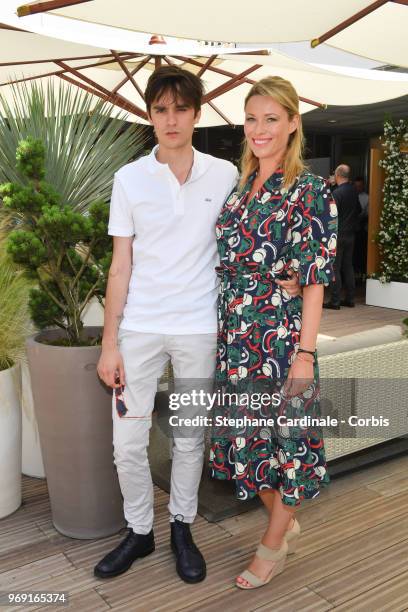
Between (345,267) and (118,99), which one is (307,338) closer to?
(118,99)

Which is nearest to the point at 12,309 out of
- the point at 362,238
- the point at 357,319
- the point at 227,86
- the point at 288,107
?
the point at 288,107

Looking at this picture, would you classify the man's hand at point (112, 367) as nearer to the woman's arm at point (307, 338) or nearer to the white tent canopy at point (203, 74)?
the woman's arm at point (307, 338)

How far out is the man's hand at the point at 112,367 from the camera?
205 centimetres

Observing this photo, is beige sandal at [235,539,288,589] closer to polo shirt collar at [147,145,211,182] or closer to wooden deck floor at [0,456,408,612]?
wooden deck floor at [0,456,408,612]

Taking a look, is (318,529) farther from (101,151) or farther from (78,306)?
(101,151)

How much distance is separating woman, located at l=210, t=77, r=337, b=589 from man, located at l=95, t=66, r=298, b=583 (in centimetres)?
7

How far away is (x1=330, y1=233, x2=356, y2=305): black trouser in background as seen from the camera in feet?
25.8

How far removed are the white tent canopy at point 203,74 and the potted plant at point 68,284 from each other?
3.54 ft

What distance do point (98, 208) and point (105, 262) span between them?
0.69 ft

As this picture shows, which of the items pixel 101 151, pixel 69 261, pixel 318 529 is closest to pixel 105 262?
pixel 69 261

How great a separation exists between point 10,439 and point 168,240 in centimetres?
124

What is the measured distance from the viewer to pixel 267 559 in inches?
83.4

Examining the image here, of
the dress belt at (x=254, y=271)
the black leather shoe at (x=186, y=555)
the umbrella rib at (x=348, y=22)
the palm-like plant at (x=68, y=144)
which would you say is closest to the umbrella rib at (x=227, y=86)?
the umbrella rib at (x=348, y=22)

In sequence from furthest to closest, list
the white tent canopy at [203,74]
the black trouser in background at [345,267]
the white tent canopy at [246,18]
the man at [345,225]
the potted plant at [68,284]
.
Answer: the black trouser in background at [345,267]
the man at [345,225]
the white tent canopy at [203,74]
the white tent canopy at [246,18]
the potted plant at [68,284]
